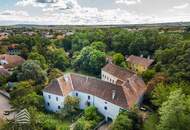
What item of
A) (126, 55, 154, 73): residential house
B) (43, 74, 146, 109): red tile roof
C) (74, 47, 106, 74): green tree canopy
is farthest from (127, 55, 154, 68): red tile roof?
(43, 74, 146, 109): red tile roof

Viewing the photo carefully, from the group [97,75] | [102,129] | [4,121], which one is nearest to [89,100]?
[102,129]

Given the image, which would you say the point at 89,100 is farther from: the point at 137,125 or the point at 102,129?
the point at 137,125

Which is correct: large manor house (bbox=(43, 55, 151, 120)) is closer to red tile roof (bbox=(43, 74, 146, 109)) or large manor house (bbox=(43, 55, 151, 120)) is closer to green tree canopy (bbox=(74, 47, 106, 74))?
red tile roof (bbox=(43, 74, 146, 109))

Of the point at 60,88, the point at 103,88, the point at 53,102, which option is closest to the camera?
the point at 103,88

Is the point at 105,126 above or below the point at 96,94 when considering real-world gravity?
below

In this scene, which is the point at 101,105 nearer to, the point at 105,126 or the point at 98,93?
the point at 98,93

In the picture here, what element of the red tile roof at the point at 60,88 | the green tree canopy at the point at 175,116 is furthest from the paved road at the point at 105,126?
the green tree canopy at the point at 175,116

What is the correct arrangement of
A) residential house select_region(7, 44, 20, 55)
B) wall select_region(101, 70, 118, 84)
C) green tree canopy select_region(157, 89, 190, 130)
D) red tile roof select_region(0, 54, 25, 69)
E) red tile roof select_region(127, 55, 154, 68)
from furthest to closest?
1. residential house select_region(7, 44, 20, 55)
2. red tile roof select_region(0, 54, 25, 69)
3. red tile roof select_region(127, 55, 154, 68)
4. wall select_region(101, 70, 118, 84)
5. green tree canopy select_region(157, 89, 190, 130)

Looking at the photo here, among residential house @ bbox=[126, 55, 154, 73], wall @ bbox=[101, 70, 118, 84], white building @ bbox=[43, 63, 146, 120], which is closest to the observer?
white building @ bbox=[43, 63, 146, 120]

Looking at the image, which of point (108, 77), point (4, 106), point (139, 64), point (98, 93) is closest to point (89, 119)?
point (98, 93)
